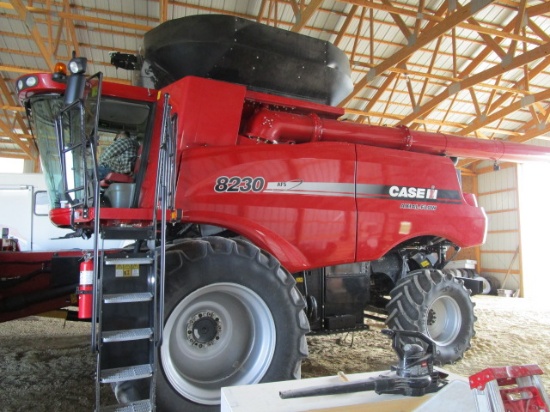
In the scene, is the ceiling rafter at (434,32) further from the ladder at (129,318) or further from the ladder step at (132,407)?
the ladder step at (132,407)

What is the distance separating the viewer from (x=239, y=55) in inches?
171

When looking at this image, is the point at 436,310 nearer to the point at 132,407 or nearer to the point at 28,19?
the point at 132,407

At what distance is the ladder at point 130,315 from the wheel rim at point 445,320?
3581 mm

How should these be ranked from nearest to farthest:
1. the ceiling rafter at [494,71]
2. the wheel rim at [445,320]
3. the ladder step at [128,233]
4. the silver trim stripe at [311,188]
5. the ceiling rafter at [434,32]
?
Result: the ladder step at [128,233], the silver trim stripe at [311,188], the wheel rim at [445,320], the ceiling rafter at [434,32], the ceiling rafter at [494,71]

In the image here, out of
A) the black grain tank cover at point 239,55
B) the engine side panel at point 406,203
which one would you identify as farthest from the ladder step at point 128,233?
the engine side panel at point 406,203

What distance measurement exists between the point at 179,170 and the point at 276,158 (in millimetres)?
899

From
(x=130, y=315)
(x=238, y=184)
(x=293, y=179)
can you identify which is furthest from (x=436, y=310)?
(x=130, y=315)

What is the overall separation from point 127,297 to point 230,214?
120cm

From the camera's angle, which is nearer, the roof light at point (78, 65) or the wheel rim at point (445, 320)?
the roof light at point (78, 65)

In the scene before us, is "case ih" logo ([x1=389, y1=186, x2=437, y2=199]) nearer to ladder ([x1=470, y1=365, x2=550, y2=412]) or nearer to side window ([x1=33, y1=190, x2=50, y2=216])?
ladder ([x1=470, y1=365, x2=550, y2=412])

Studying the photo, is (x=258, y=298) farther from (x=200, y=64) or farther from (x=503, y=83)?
(x=503, y=83)

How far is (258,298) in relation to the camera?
357 cm

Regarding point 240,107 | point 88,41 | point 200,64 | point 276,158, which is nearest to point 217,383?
point 276,158

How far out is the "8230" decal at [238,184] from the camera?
389 cm
